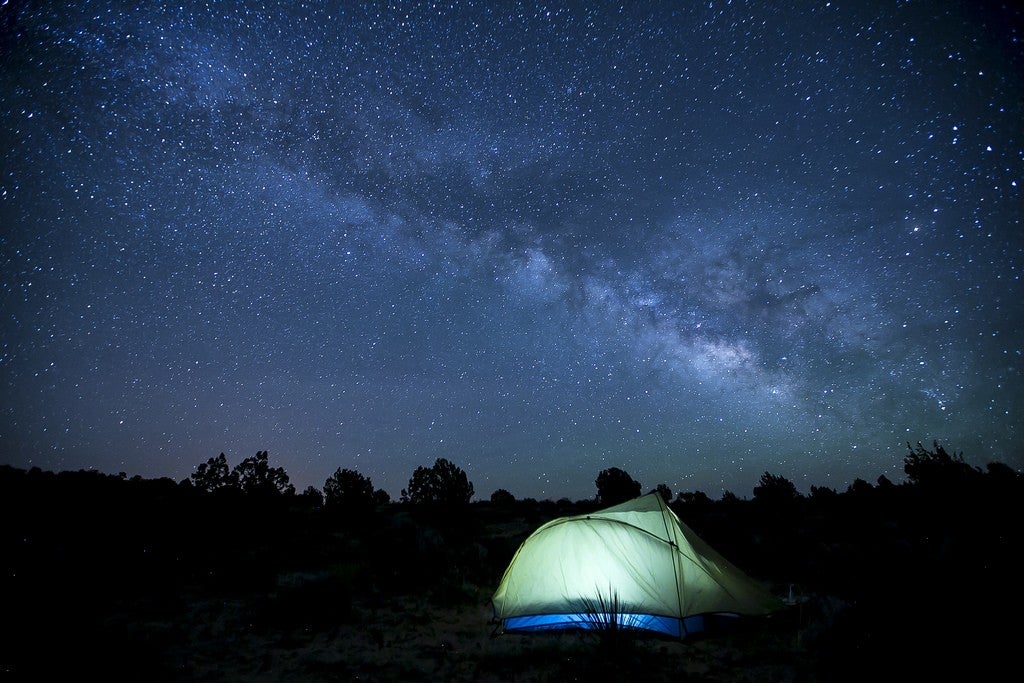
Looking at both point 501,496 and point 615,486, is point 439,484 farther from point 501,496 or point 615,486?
point 615,486

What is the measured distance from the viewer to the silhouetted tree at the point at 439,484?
50.5m

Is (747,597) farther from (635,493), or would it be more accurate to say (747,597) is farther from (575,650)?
(635,493)

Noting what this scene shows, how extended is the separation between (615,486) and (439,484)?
19700 mm

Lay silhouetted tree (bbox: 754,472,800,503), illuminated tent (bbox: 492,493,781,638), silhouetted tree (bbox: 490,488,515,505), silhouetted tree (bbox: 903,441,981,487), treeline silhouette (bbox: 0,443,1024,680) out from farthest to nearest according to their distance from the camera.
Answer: silhouetted tree (bbox: 490,488,515,505), silhouetted tree (bbox: 754,472,800,503), silhouetted tree (bbox: 903,441,981,487), illuminated tent (bbox: 492,493,781,638), treeline silhouette (bbox: 0,443,1024,680)

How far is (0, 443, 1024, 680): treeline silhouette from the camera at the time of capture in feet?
17.4

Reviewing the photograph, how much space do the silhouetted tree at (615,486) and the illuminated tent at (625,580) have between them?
34889mm

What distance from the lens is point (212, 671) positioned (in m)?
6.41

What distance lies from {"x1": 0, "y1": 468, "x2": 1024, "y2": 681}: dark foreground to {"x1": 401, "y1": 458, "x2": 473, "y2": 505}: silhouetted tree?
113ft

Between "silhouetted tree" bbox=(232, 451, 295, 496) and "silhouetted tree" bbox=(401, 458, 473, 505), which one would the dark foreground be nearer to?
"silhouetted tree" bbox=(232, 451, 295, 496)

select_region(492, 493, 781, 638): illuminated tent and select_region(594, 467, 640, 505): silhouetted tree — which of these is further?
select_region(594, 467, 640, 505): silhouetted tree

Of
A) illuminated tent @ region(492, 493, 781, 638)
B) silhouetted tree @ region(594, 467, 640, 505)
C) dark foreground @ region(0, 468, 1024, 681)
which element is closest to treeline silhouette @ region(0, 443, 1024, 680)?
dark foreground @ region(0, 468, 1024, 681)

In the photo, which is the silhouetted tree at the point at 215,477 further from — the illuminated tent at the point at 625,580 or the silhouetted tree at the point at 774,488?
the silhouetted tree at the point at 774,488

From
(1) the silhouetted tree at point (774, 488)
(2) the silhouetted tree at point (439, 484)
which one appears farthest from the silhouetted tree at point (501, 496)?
(1) the silhouetted tree at point (774, 488)

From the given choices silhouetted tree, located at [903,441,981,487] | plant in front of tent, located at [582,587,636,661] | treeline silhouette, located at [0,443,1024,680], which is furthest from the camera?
silhouetted tree, located at [903,441,981,487]
